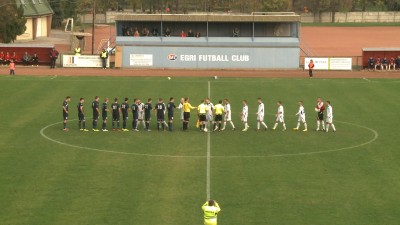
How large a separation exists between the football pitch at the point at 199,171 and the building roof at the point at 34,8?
56976 millimetres

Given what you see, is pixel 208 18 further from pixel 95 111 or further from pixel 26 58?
pixel 95 111

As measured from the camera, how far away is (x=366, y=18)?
530 feet

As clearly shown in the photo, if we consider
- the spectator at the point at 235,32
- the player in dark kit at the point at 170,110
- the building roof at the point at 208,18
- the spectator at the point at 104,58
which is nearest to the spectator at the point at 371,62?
the building roof at the point at 208,18

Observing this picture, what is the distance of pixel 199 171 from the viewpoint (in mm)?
35938

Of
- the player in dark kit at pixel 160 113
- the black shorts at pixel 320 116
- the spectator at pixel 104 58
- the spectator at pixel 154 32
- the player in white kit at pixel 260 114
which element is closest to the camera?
the player in dark kit at pixel 160 113

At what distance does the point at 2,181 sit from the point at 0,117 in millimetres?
16370

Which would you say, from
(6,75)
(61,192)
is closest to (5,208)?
(61,192)

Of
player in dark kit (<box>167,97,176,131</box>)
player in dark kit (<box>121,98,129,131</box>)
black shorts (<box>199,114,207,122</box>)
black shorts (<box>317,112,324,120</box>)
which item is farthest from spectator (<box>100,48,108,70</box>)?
black shorts (<box>317,112,324,120</box>)

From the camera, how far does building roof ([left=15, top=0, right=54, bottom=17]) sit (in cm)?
11150

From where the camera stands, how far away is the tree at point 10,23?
9381 cm

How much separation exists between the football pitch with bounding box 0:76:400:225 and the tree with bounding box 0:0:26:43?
38945 millimetres

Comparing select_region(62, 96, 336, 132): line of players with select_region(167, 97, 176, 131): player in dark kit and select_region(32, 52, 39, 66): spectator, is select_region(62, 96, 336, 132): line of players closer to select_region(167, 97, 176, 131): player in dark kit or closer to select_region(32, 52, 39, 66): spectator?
select_region(167, 97, 176, 131): player in dark kit

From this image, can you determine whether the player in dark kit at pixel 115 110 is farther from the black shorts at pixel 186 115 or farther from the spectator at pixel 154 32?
the spectator at pixel 154 32

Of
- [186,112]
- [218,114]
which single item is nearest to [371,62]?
[218,114]
